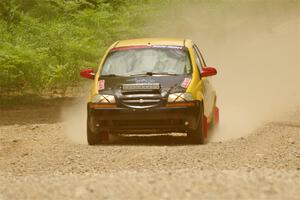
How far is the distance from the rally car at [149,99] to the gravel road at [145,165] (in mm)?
358

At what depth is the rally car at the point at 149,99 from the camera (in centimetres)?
1482

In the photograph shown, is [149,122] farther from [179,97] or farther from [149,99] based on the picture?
[179,97]

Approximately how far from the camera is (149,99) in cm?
1487

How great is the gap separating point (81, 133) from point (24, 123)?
109 inches

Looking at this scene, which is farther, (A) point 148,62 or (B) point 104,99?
(A) point 148,62

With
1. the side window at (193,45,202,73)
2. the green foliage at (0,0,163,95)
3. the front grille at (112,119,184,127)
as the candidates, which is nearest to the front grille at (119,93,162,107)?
the front grille at (112,119,184,127)

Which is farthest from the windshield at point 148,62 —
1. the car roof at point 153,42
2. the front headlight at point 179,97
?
the front headlight at point 179,97

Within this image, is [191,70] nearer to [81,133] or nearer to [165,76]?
[165,76]

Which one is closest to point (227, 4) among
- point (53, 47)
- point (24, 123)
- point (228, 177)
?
point (53, 47)

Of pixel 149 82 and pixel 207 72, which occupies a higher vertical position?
pixel 207 72

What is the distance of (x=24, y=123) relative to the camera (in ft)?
66.5

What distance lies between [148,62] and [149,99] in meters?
1.16

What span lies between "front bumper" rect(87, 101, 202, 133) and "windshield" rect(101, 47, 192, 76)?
0.95 metres

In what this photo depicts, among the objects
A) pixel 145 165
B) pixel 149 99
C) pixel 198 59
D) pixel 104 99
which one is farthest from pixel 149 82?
pixel 145 165
